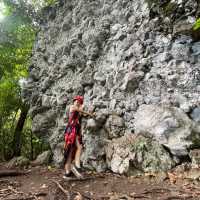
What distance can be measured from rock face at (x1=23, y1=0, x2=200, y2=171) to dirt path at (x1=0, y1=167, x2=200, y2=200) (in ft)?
2.86

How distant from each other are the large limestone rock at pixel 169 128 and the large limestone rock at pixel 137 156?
0.18 m

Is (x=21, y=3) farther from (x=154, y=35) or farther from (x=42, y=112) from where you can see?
(x=154, y=35)

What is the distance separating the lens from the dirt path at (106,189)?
5.35 metres

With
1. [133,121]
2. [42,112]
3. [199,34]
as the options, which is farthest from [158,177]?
[42,112]

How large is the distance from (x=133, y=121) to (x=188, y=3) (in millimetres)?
3208

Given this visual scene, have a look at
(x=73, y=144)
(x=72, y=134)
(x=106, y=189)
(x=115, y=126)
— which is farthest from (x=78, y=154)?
(x=106, y=189)

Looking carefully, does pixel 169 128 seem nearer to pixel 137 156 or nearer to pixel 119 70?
pixel 137 156

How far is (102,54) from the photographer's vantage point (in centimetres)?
958

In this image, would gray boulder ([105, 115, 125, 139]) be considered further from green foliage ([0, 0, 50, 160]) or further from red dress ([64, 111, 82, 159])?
green foliage ([0, 0, 50, 160])

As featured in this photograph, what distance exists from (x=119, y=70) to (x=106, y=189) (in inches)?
138

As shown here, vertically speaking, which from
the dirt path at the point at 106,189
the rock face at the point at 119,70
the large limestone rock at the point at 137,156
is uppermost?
the rock face at the point at 119,70

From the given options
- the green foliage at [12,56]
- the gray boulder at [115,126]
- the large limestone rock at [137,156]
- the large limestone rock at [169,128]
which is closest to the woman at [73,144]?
the large limestone rock at [137,156]

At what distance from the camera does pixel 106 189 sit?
20.5 feet

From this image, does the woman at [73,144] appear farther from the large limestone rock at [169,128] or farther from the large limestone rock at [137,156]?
the large limestone rock at [169,128]
